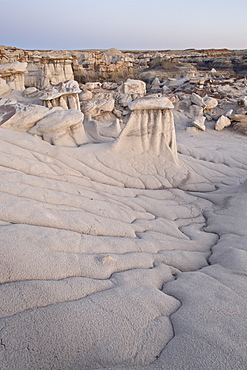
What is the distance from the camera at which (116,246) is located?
2906 millimetres

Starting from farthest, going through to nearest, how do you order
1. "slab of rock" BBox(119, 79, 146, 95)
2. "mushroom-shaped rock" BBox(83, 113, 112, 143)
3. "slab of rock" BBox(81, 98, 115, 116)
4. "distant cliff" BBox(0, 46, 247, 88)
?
"distant cliff" BBox(0, 46, 247, 88), "slab of rock" BBox(119, 79, 146, 95), "slab of rock" BBox(81, 98, 115, 116), "mushroom-shaped rock" BBox(83, 113, 112, 143)

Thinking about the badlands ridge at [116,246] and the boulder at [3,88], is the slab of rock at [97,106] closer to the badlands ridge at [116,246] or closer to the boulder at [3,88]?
the badlands ridge at [116,246]

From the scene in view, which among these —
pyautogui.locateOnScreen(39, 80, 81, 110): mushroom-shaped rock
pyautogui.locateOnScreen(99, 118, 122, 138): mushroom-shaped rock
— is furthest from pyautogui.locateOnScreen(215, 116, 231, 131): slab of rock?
pyautogui.locateOnScreen(39, 80, 81, 110): mushroom-shaped rock

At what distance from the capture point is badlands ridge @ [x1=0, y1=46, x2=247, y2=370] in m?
1.56

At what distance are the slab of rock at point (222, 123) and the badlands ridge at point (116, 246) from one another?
4771 mm

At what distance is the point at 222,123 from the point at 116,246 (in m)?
11.4

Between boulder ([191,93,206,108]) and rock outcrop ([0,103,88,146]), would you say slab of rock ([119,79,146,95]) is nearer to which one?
boulder ([191,93,206,108])

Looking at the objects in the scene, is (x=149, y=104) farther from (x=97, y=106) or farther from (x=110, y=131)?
(x=97, y=106)

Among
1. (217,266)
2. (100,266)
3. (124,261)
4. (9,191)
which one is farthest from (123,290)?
(9,191)

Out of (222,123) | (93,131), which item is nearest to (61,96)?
(93,131)

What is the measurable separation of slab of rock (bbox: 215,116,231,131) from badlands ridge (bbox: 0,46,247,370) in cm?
477

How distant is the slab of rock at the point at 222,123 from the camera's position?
12.6m

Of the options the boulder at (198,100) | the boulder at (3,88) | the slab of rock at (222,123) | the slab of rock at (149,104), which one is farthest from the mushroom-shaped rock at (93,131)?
the boulder at (198,100)

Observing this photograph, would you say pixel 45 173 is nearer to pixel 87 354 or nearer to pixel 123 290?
pixel 123 290
